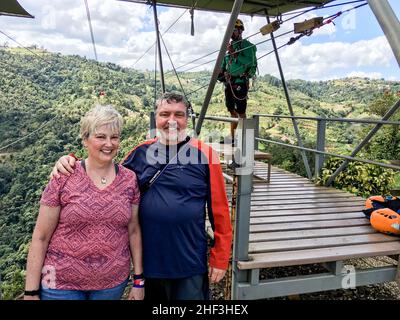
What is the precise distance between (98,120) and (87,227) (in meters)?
0.46

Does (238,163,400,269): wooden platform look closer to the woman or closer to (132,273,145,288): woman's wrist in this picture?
(132,273,145,288): woman's wrist

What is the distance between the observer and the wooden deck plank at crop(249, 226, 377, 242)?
2730 millimetres

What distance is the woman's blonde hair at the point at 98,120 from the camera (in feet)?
4.98

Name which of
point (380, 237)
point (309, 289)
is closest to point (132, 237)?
point (309, 289)

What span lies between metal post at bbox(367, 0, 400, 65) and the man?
0.89 metres

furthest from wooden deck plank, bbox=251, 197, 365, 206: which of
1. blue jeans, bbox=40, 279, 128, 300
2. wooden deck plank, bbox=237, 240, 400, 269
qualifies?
blue jeans, bbox=40, 279, 128, 300

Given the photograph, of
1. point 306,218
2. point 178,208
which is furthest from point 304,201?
point 178,208

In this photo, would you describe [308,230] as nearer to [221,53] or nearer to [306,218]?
[306,218]

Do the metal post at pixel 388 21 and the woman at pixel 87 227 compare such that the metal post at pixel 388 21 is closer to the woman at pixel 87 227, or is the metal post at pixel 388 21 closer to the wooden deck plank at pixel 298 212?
the woman at pixel 87 227

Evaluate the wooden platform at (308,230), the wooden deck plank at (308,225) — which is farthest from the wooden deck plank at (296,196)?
the wooden deck plank at (308,225)

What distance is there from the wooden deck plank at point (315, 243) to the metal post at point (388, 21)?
1.62m

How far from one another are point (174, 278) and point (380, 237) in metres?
1.96

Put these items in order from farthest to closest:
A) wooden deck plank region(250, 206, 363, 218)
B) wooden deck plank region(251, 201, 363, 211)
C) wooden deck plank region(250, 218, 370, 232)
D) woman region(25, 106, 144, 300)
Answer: wooden deck plank region(251, 201, 363, 211)
wooden deck plank region(250, 206, 363, 218)
wooden deck plank region(250, 218, 370, 232)
woman region(25, 106, 144, 300)
